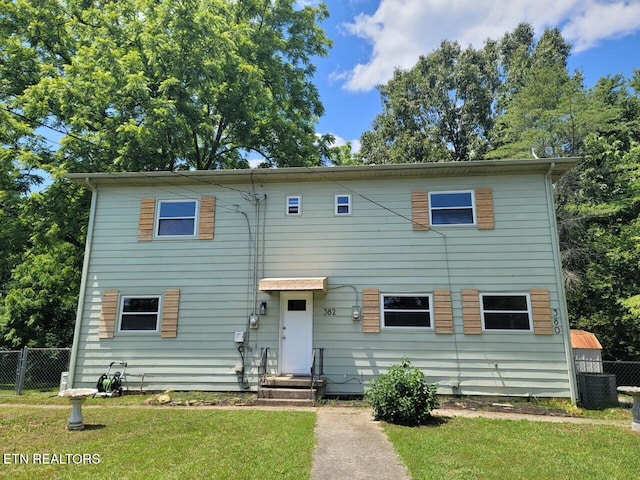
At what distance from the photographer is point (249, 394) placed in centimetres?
888

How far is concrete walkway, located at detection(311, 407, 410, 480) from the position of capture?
167 inches

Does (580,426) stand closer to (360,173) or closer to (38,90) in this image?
(360,173)

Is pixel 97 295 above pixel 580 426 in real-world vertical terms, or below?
above

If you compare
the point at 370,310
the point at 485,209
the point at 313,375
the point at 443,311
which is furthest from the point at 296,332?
the point at 485,209

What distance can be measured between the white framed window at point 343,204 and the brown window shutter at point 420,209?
5.05ft

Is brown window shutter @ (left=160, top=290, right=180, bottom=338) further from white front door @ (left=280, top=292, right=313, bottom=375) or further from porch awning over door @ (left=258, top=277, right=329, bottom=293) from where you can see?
white front door @ (left=280, top=292, right=313, bottom=375)

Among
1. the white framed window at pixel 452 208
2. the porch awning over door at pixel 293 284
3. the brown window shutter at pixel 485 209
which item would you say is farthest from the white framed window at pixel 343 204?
the brown window shutter at pixel 485 209

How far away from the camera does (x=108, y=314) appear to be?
30.9 ft

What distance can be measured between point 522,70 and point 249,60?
16883 mm

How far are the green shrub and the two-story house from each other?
6.26 feet

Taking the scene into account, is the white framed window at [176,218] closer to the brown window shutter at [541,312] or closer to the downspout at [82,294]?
the downspout at [82,294]

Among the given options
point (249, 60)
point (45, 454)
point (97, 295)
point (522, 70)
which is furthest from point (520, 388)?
point (522, 70)

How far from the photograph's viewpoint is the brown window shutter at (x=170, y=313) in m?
9.29

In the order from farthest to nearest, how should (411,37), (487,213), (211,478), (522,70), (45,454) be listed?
(522,70)
(411,37)
(487,213)
(45,454)
(211,478)
